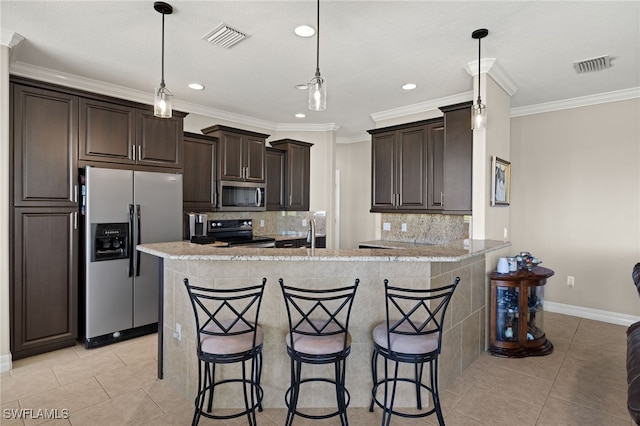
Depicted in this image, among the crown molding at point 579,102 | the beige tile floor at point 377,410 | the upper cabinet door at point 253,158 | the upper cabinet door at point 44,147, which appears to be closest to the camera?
the beige tile floor at point 377,410

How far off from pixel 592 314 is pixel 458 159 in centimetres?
273

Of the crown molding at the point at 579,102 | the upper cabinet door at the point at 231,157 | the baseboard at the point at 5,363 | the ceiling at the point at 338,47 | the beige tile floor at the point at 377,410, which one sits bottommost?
the beige tile floor at the point at 377,410

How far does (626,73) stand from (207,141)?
4.87 metres

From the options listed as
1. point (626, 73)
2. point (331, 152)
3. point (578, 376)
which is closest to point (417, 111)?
point (331, 152)

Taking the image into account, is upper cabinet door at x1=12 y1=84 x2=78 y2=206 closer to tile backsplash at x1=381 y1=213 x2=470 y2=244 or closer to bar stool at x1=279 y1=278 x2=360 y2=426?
bar stool at x1=279 y1=278 x2=360 y2=426

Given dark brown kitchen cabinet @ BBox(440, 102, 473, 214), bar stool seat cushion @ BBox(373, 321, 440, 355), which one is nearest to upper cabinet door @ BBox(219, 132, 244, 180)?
dark brown kitchen cabinet @ BBox(440, 102, 473, 214)

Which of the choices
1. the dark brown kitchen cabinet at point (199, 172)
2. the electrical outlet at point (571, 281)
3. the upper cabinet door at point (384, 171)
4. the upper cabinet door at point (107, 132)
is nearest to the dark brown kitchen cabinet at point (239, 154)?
the dark brown kitchen cabinet at point (199, 172)

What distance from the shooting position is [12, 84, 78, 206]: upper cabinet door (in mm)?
3223

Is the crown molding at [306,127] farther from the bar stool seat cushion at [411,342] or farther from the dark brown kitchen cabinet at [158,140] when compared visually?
the bar stool seat cushion at [411,342]

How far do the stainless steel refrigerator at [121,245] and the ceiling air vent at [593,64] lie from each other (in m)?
4.41

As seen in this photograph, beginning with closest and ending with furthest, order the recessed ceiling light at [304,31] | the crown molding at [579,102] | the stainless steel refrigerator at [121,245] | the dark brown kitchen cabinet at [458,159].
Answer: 1. the recessed ceiling light at [304,31]
2. the stainless steel refrigerator at [121,245]
3. the dark brown kitchen cabinet at [458,159]
4. the crown molding at [579,102]

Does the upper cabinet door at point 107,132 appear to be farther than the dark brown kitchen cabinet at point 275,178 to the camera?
No

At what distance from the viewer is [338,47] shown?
10.3 ft

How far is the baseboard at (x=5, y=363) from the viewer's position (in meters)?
2.99
